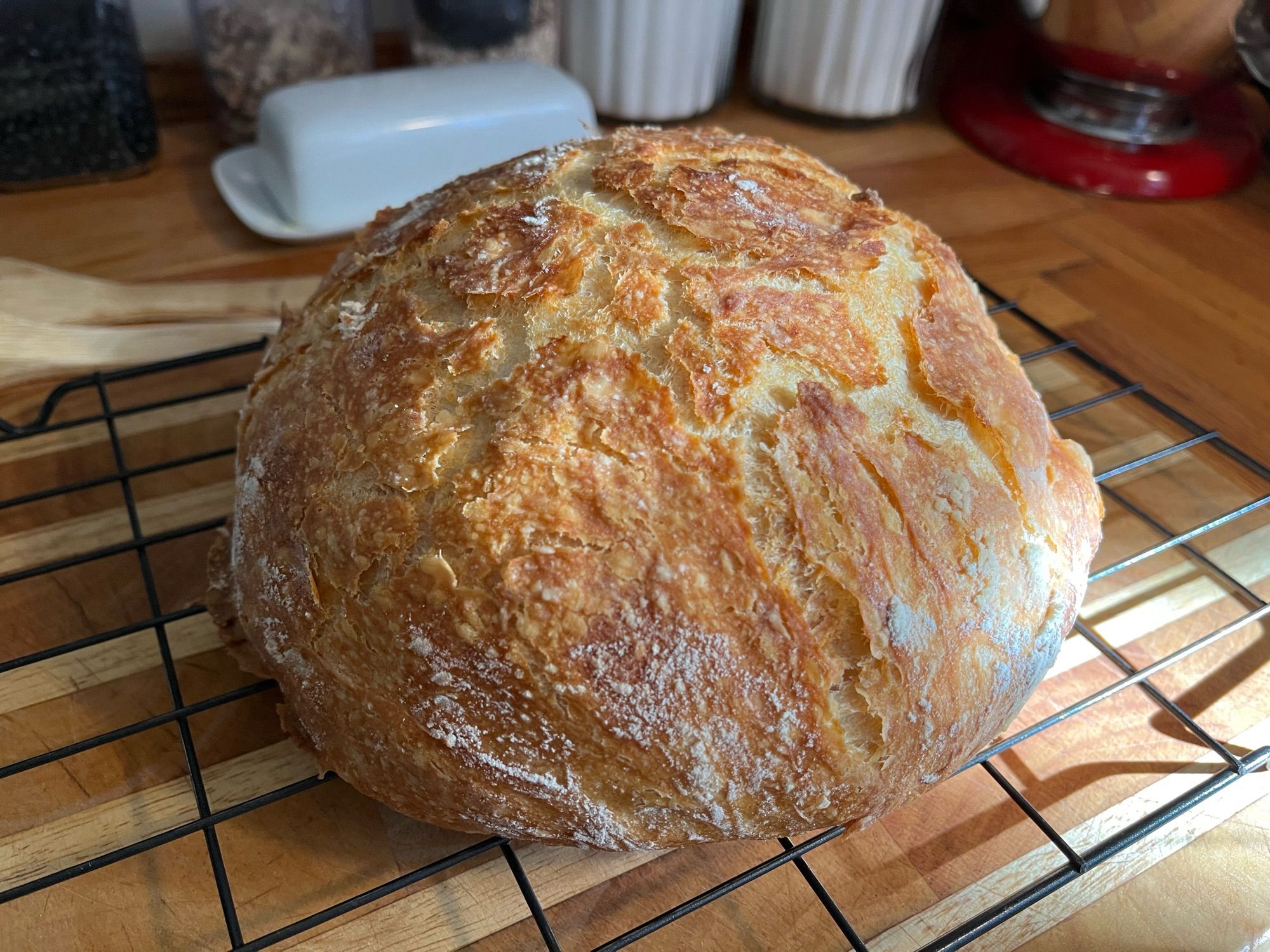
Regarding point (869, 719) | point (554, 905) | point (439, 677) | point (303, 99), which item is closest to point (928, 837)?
point (869, 719)

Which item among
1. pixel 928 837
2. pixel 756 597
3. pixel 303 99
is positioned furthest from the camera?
pixel 303 99

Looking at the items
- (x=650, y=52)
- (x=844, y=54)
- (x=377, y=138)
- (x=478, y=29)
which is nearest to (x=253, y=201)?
(x=377, y=138)

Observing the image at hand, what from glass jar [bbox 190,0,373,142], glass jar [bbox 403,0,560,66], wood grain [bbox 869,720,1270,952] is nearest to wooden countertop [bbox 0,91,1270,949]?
wood grain [bbox 869,720,1270,952]

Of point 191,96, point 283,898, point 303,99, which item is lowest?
point 283,898

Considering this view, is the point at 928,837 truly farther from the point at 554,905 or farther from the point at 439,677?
the point at 439,677

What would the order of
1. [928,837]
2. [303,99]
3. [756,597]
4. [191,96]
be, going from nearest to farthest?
[756,597], [928,837], [303,99], [191,96]

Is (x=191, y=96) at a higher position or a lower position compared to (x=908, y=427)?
lower

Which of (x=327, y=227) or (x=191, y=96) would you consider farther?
(x=191, y=96)
